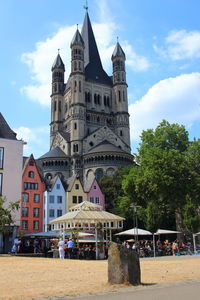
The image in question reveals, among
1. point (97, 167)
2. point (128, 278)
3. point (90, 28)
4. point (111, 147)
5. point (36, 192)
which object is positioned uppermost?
point (90, 28)

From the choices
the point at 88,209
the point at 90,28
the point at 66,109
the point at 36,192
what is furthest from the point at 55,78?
the point at 88,209

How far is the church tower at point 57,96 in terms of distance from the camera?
99875 mm

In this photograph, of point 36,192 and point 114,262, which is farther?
point 36,192

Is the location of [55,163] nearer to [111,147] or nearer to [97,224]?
[111,147]

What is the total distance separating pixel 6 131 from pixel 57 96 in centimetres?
6707

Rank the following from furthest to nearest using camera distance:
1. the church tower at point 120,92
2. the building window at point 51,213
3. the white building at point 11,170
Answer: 1. the church tower at point 120,92
2. the building window at point 51,213
3. the white building at point 11,170

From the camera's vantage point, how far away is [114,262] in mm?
9867

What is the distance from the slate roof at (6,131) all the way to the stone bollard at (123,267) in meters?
29.4

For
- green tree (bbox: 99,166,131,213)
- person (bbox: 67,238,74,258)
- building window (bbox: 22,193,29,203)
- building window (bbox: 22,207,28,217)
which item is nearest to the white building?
person (bbox: 67,238,74,258)

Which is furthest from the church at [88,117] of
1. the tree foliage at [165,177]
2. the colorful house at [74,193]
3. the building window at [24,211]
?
the tree foliage at [165,177]

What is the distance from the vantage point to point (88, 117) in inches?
3750

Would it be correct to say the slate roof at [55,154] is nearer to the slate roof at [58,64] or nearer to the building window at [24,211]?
the slate roof at [58,64]

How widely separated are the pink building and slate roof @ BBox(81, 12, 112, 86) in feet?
152

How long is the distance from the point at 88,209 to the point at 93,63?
3411 inches
